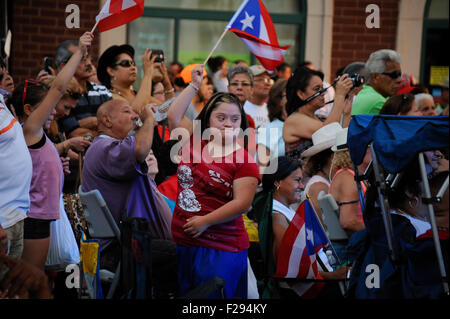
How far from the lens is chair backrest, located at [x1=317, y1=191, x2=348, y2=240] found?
518 centimetres

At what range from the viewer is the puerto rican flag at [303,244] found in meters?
4.96

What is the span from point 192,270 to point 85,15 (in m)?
7.30

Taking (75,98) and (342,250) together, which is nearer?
(342,250)

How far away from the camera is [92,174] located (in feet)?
15.8

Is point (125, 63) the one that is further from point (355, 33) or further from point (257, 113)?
point (355, 33)

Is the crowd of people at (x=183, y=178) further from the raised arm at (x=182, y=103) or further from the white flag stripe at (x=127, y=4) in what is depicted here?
the white flag stripe at (x=127, y=4)

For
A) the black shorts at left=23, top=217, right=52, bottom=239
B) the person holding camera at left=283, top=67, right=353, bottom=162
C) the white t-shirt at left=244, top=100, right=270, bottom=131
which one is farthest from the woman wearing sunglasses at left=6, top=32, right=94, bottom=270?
the white t-shirt at left=244, top=100, right=270, bottom=131

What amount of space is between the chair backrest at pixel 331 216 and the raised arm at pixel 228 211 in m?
1.19

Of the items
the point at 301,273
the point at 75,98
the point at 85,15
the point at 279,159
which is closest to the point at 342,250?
the point at 301,273

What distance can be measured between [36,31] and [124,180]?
669 cm

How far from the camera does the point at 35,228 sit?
4.68 meters

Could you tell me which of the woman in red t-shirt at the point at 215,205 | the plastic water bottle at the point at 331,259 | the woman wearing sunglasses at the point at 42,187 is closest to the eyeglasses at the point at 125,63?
the woman wearing sunglasses at the point at 42,187
